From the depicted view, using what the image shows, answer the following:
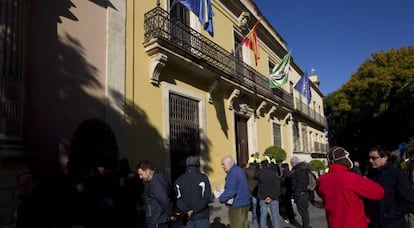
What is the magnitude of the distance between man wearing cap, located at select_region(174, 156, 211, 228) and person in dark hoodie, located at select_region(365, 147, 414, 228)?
6.99 ft

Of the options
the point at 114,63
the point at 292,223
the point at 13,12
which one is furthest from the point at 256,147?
the point at 13,12

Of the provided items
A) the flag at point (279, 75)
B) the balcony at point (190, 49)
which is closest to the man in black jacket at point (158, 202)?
the balcony at point (190, 49)

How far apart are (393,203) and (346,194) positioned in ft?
2.18

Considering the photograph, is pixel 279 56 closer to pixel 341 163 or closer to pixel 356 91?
pixel 356 91

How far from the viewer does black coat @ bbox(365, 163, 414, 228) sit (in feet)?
11.3

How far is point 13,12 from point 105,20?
250cm

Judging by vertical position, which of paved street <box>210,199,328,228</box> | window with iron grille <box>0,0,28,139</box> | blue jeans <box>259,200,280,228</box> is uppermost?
window with iron grille <box>0,0,28,139</box>

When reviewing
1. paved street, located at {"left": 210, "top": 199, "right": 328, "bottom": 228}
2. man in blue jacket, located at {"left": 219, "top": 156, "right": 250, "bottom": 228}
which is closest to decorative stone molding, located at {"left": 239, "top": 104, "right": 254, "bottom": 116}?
paved street, located at {"left": 210, "top": 199, "right": 328, "bottom": 228}

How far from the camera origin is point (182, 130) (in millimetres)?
10617

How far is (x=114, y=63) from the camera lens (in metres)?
8.31

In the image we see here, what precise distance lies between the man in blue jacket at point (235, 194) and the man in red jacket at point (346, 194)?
2.31m

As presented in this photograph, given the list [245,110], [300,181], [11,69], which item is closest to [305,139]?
[245,110]

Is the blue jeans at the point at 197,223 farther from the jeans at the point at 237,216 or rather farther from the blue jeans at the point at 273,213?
the blue jeans at the point at 273,213

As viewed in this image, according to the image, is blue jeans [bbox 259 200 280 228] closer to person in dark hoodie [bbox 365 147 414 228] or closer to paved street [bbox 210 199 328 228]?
paved street [bbox 210 199 328 228]
